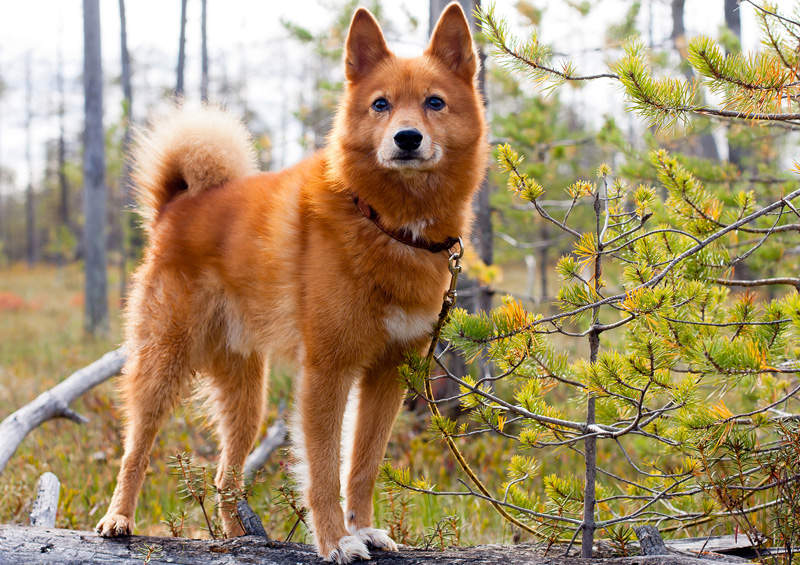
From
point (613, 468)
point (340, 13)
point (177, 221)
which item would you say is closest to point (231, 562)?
point (177, 221)

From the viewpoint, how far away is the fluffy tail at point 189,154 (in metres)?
3.24

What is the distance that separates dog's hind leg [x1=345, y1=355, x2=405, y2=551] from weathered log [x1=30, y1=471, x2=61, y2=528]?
1.38 metres

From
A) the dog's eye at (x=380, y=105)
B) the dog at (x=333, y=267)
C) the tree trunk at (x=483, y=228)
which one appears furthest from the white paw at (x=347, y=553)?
the tree trunk at (x=483, y=228)

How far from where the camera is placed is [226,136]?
10.7 ft

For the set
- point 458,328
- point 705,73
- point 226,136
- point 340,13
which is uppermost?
point 340,13

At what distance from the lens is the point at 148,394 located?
291 centimetres

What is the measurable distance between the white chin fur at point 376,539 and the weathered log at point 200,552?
5cm

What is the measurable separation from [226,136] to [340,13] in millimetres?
3629

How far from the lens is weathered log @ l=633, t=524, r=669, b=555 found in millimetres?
2041

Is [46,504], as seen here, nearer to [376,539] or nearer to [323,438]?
[323,438]

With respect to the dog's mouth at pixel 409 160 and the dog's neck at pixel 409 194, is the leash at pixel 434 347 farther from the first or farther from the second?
the dog's mouth at pixel 409 160

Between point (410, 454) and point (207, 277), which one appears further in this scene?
point (410, 454)

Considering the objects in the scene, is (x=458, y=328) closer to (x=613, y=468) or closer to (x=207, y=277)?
(x=207, y=277)

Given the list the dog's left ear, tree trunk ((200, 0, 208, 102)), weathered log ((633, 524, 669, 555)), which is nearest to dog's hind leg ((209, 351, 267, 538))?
the dog's left ear
